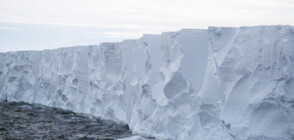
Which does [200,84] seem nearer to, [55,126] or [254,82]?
[254,82]

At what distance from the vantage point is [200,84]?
9.32 meters

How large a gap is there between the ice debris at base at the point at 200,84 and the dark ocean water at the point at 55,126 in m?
0.56

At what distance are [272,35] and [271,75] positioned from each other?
803mm

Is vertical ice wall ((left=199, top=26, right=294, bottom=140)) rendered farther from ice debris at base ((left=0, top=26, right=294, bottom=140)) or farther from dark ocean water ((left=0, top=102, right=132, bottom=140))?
dark ocean water ((left=0, top=102, right=132, bottom=140))

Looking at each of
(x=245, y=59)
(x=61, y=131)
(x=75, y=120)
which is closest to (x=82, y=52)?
(x=75, y=120)

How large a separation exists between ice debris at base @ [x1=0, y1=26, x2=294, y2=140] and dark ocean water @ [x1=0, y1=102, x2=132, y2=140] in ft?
1.85

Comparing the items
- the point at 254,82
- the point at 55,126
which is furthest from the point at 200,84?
the point at 55,126

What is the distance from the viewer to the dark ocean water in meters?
10.9

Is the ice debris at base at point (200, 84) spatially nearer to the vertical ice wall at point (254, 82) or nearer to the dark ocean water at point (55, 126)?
the vertical ice wall at point (254, 82)

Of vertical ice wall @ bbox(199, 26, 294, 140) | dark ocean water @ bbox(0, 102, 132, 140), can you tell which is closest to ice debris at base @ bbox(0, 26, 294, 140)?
vertical ice wall @ bbox(199, 26, 294, 140)

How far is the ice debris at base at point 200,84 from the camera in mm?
7488

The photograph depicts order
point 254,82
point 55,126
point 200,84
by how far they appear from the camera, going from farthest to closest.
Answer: point 55,126, point 200,84, point 254,82

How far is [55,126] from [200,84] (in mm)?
5801

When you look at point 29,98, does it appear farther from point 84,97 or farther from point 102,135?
point 102,135
